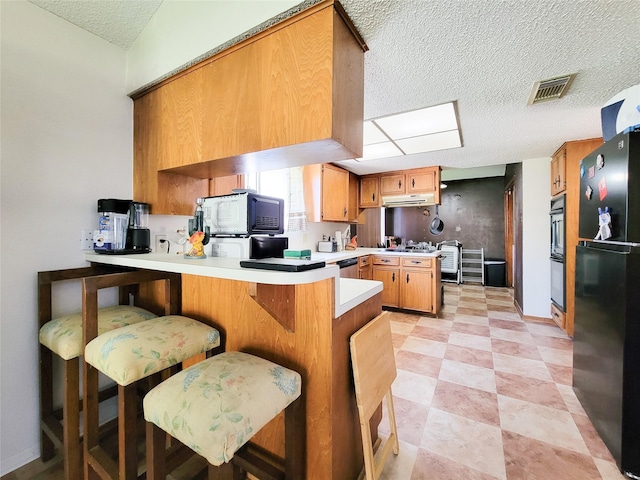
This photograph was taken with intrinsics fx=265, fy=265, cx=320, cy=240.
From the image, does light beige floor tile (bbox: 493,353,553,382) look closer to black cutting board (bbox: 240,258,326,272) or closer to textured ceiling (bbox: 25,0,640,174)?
textured ceiling (bbox: 25,0,640,174)

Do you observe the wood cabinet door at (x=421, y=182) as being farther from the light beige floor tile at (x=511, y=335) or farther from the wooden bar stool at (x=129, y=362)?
the wooden bar stool at (x=129, y=362)

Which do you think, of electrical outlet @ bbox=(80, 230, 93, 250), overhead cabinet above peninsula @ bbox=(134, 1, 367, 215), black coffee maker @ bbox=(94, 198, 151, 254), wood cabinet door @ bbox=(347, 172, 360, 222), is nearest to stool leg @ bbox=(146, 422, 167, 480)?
black coffee maker @ bbox=(94, 198, 151, 254)

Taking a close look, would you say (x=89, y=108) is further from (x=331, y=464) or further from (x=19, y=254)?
(x=331, y=464)

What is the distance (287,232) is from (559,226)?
3.29m

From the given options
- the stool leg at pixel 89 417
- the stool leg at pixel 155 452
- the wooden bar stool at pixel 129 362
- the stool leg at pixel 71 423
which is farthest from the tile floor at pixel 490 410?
the stool leg at pixel 71 423

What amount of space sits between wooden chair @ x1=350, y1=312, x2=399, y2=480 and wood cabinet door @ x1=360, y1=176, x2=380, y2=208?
3.40 meters

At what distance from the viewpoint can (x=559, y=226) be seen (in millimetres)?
3184

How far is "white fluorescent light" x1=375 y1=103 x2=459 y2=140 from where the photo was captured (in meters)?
2.27

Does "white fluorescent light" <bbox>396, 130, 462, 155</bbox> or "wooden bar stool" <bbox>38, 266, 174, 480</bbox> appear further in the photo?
"white fluorescent light" <bbox>396, 130, 462, 155</bbox>

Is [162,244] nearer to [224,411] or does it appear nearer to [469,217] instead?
[224,411]

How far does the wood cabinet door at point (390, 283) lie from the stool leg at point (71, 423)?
3511 millimetres

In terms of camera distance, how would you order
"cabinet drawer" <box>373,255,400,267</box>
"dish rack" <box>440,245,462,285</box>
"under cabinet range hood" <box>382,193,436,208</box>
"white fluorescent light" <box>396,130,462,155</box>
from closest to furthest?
1. "white fluorescent light" <box>396,130,462,155</box>
2. "cabinet drawer" <box>373,255,400,267</box>
3. "under cabinet range hood" <box>382,193,436,208</box>
4. "dish rack" <box>440,245,462,285</box>

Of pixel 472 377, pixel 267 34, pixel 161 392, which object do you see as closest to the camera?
pixel 161 392

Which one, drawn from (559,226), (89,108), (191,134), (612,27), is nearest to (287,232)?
(191,134)
